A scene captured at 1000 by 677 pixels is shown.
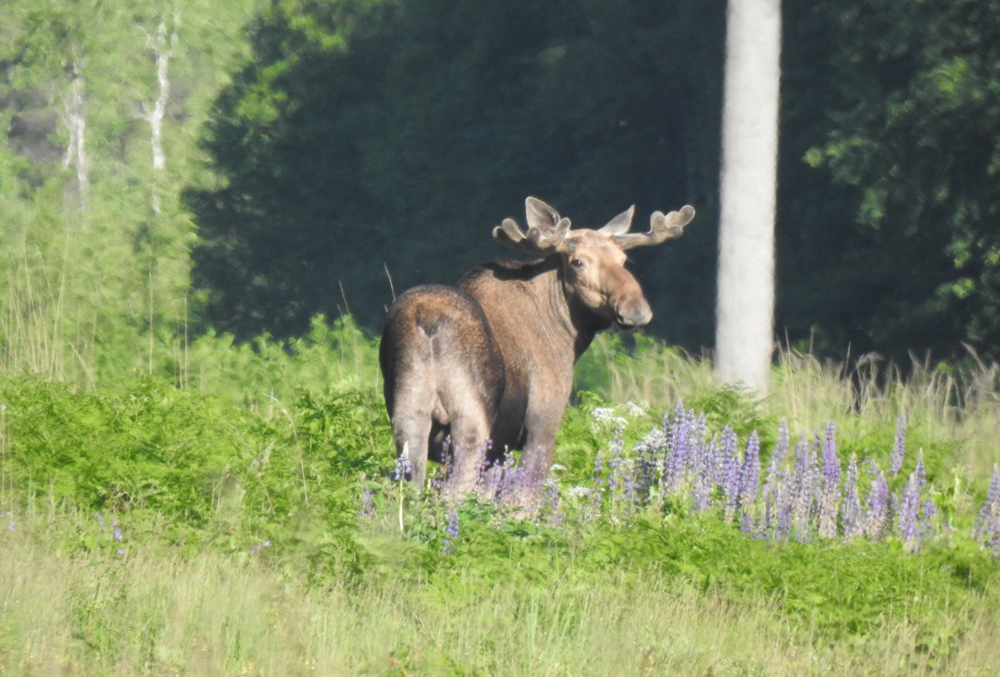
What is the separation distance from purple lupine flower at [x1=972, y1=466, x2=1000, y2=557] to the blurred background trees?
5.81 metres

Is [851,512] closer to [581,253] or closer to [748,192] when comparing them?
[581,253]

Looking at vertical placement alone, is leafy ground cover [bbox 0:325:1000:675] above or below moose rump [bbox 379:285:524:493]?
below

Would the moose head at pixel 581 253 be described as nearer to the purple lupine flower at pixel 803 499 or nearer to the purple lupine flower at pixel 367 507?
the purple lupine flower at pixel 803 499

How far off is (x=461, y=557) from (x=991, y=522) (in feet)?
8.45

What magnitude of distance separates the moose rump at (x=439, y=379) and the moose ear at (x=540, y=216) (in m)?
1.18

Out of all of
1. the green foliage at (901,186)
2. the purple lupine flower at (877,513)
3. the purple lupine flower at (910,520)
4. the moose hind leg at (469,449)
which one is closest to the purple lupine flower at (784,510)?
the purple lupine flower at (877,513)

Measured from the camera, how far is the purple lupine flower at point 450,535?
6.65 metres

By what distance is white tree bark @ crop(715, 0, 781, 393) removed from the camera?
36.3 ft

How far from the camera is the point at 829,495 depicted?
7.55 metres

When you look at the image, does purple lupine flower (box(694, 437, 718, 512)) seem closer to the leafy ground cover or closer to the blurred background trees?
the leafy ground cover

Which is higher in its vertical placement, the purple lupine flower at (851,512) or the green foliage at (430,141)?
the green foliage at (430,141)

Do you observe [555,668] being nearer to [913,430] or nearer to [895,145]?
[913,430]

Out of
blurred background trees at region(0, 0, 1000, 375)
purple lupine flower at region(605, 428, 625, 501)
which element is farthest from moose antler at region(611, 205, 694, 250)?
blurred background trees at region(0, 0, 1000, 375)

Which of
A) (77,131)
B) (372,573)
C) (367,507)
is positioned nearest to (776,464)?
(367,507)
